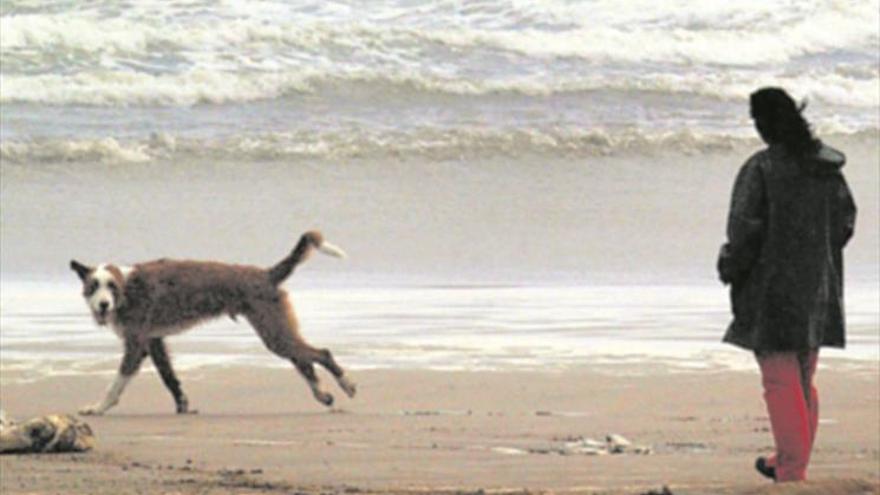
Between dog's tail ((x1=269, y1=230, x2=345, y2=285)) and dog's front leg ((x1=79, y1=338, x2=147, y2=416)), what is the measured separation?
69 centimetres

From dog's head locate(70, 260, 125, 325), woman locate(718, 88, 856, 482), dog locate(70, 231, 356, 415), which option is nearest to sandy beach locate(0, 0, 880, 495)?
dog locate(70, 231, 356, 415)

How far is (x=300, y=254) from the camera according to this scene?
11.5 metres

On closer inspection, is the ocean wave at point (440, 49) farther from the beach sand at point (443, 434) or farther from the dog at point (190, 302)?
the beach sand at point (443, 434)

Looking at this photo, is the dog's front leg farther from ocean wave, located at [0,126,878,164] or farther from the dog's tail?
ocean wave, located at [0,126,878,164]

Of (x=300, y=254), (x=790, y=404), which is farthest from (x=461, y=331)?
(x=790, y=404)

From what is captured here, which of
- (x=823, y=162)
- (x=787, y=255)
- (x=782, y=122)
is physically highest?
(x=782, y=122)

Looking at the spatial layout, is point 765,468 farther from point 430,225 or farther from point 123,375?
point 430,225

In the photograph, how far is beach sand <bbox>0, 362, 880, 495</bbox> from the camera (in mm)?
8180

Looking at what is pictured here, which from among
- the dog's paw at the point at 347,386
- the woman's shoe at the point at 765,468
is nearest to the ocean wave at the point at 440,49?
the dog's paw at the point at 347,386

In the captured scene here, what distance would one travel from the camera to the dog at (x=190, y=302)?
1138 centimetres

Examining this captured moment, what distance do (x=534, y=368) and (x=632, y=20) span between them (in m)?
16.3

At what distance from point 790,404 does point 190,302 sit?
4509 mm

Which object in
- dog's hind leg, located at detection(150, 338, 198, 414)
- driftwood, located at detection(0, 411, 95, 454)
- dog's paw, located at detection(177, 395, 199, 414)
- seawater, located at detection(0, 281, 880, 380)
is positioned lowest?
seawater, located at detection(0, 281, 880, 380)

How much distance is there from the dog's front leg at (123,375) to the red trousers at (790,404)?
401cm
